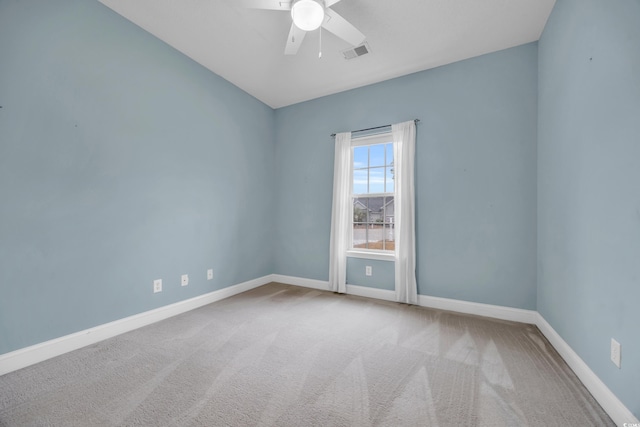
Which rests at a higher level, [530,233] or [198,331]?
[530,233]

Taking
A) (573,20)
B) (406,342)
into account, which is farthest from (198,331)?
(573,20)

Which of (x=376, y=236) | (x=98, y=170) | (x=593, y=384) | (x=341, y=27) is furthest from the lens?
(x=376, y=236)

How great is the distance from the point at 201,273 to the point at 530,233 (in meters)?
3.70

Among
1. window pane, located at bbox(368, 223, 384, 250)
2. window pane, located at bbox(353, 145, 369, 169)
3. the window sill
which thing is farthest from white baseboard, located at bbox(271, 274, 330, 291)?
window pane, located at bbox(353, 145, 369, 169)

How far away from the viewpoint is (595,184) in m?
1.57

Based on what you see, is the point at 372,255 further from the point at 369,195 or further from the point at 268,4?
the point at 268,4

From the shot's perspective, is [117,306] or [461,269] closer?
[117,306]

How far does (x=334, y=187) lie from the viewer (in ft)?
12.0

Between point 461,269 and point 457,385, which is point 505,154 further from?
point 457,385

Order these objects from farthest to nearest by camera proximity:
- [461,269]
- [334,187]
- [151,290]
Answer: [334,187] → [461,269] → [151,290]

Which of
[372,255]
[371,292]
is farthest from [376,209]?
[371,292]

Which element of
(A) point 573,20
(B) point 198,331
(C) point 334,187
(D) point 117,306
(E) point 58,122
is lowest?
(B) point 198,331

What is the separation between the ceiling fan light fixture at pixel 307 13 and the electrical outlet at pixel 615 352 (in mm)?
2732

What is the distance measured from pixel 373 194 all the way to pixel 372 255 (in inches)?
34.0
